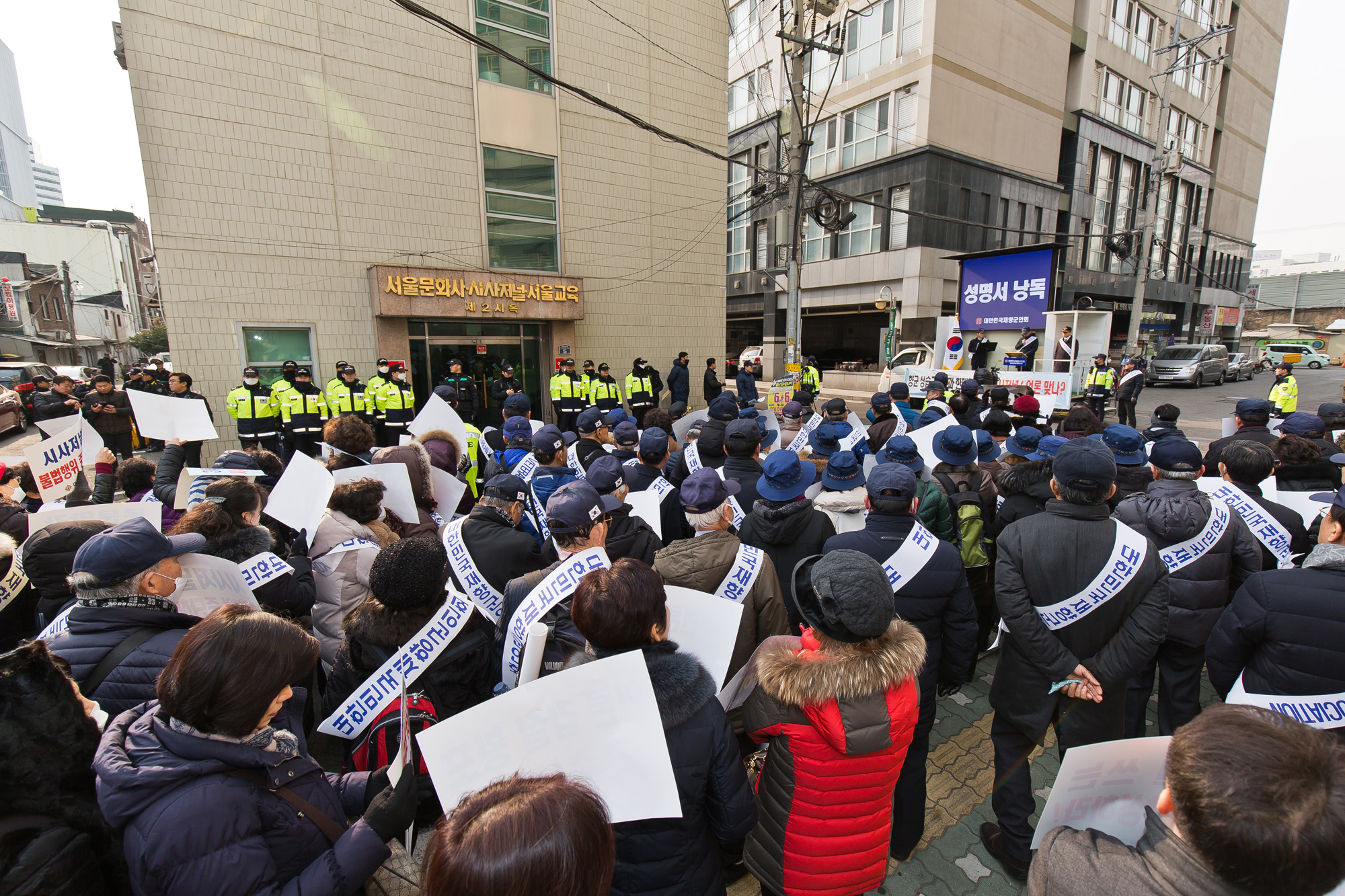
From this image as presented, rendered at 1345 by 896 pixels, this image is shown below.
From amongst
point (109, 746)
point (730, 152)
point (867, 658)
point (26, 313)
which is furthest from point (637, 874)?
point (26, 313)

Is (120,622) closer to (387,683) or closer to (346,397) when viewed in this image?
(387,683)

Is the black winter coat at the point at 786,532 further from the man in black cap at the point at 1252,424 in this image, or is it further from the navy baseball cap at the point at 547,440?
the man in black cap at the point at 1252,424

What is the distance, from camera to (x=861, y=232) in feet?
82.6

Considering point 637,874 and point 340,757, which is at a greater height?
point 637,874

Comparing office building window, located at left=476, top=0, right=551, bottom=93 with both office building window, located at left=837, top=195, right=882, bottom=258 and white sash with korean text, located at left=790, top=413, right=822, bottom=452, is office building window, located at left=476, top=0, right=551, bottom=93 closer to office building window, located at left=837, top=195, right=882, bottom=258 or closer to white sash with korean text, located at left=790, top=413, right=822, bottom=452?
white sash with korean text, located at left=790, top=413, right=822, bottom=452

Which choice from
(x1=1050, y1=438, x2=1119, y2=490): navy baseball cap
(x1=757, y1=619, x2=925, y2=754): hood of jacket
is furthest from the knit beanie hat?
(x1=1050, y1=438, x2=1119, y2=490): navy baseball cap

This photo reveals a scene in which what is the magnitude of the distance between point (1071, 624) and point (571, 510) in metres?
2.31

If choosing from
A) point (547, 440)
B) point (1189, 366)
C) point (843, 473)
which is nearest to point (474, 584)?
point (547, 440)

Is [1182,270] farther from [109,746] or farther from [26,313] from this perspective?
[26,313]

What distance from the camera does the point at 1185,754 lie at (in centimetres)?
107

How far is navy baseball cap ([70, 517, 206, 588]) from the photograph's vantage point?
2004mm

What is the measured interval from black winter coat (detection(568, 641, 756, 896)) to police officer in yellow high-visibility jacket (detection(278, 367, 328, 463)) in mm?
9001

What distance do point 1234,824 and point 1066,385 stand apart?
44.8ft

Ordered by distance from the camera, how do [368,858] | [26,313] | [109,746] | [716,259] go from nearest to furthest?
[109,746]
[368,858]
[716,259]
[26,313]
